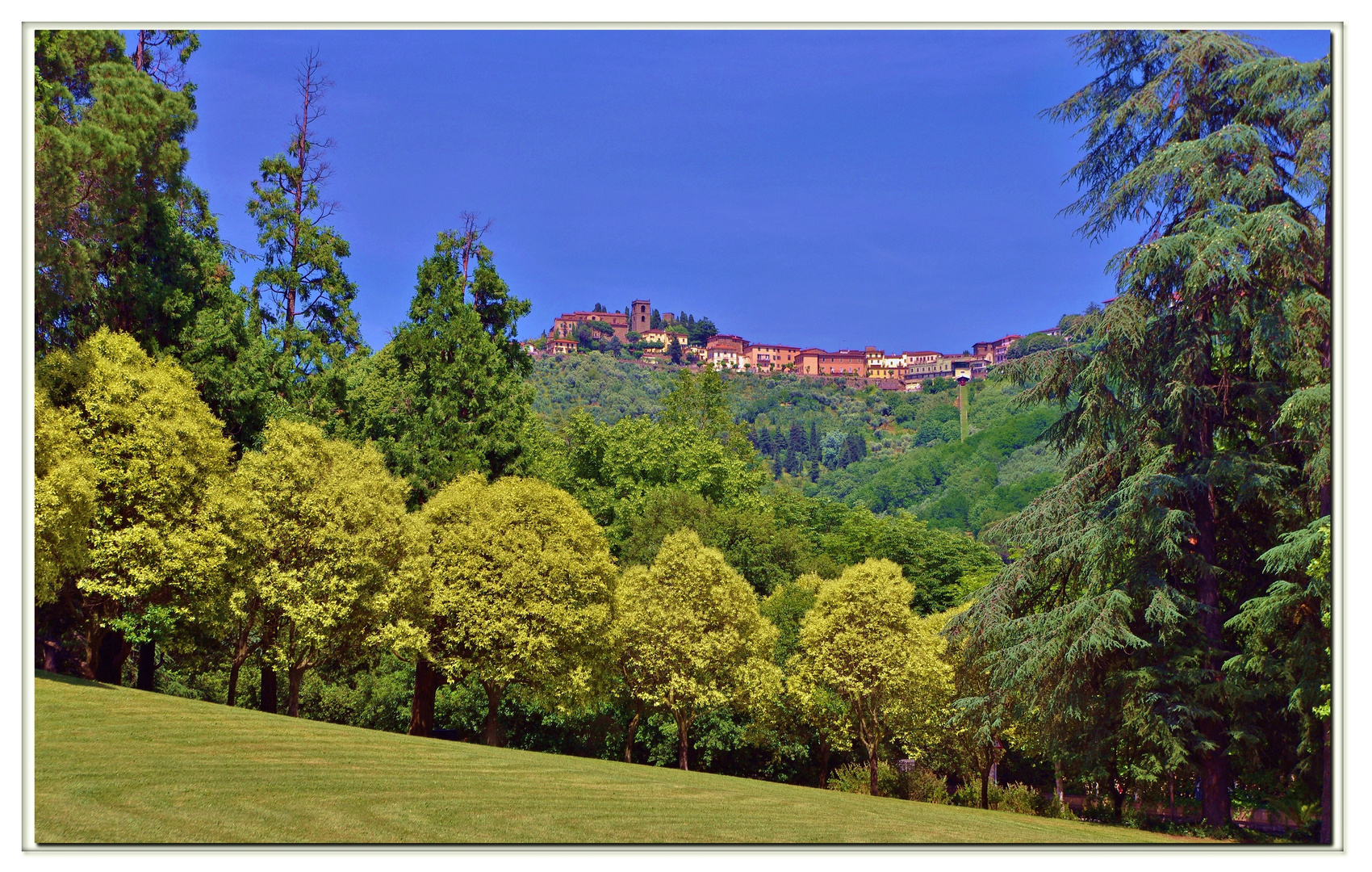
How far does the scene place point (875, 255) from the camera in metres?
16.8

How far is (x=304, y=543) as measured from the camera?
65.8 feet

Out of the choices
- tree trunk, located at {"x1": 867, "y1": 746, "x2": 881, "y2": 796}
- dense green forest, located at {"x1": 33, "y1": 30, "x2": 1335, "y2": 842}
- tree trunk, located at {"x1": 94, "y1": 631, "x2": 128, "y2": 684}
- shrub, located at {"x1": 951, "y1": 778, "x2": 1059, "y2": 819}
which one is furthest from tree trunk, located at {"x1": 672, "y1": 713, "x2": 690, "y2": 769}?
tree trunk, located at {"x1": 94, "y1": 631, "x2": 128, "y2": 684}

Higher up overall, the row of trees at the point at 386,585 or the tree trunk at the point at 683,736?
the row of trees at the point at 386,585

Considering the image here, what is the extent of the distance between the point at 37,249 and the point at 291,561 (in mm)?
8240

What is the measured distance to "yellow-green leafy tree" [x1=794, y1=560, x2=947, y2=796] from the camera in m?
22.9

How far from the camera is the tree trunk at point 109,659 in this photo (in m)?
19.7

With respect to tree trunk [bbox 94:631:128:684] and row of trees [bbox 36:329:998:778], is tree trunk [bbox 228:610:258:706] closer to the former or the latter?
row of trees [bbox 36:329:998:778]

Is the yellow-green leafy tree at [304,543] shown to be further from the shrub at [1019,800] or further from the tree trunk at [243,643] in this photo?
the shrub at [1019,800]

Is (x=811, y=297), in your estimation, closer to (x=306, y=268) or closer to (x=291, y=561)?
(x=291, y=561)

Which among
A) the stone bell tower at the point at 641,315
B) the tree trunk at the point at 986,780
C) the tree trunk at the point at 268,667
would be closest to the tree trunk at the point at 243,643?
the tree trunk at the point at 268,667

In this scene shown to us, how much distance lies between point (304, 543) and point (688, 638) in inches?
357

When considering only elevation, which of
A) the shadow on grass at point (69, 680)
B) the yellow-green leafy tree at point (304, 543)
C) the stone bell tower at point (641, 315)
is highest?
the stone bell tower at point (641, 315)

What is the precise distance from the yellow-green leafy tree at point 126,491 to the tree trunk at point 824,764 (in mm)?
15097

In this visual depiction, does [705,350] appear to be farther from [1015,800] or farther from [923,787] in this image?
[1015,800]
